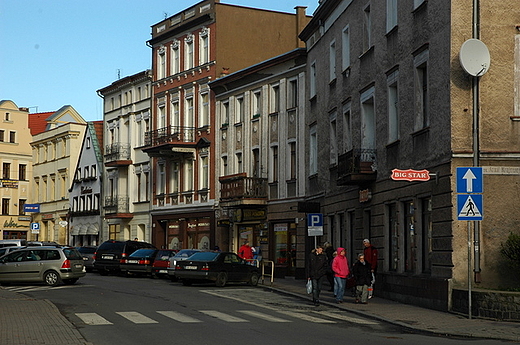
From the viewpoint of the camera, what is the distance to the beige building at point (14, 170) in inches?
3189

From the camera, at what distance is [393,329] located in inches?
734

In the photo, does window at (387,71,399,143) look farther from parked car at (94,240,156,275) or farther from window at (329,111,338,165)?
parked car at (94,240,156,275)

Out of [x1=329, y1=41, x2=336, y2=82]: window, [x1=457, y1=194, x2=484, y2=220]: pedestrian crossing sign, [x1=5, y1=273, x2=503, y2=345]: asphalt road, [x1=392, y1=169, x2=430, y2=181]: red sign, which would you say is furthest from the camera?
[x1=329, y1=41, x2=336, y2=82]: window

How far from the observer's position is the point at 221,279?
3338 centimetres

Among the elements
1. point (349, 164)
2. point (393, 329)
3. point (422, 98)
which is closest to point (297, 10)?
point (349, 164)

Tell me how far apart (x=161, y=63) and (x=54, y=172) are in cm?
2328

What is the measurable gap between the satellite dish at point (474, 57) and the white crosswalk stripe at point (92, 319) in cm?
1038

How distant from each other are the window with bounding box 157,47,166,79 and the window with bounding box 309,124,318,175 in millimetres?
20064

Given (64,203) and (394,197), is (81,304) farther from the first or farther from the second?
(64,203)

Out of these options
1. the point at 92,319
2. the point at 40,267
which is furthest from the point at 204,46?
the point at 92,319

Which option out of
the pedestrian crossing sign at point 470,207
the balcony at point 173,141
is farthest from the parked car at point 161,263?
the pedestrian crossing sign at point 470,207

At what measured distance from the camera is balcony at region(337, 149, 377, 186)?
28250mm

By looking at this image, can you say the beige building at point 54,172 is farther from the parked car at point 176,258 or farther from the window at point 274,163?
the parked car at point 176,258

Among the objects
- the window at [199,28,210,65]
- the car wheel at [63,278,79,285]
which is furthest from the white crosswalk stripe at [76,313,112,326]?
the window at [199,28,210,65]
